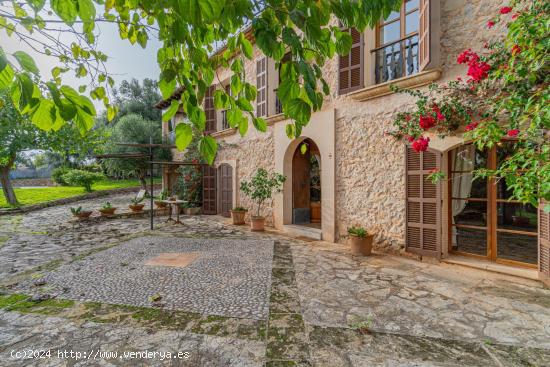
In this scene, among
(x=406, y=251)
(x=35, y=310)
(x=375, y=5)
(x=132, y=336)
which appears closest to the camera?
(x=375, y=5)

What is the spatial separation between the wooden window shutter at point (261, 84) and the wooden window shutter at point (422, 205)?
485 centimetres

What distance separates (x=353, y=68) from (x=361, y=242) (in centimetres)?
371

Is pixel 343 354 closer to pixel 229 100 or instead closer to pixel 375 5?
pixel 229 100

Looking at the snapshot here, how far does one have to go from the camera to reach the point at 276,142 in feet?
26.2

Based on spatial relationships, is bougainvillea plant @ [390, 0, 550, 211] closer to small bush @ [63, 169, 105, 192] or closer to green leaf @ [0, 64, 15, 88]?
green leaf @ [0, 64, 15, 88]

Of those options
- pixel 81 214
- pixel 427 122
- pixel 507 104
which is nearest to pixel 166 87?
pixel 507 104

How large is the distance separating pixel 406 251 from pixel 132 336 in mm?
4667

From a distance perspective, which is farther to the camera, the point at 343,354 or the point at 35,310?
the point at 35,310

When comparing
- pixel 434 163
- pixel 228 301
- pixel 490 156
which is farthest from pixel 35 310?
pixel 490 156

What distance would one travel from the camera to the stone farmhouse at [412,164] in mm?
4516

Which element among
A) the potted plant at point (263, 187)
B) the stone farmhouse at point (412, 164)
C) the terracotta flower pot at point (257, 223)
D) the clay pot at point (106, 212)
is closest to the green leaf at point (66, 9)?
the stone farmhouse at point (412, 164)

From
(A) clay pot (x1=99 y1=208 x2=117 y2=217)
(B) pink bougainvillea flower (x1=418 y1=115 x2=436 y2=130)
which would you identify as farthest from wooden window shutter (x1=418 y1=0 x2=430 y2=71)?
(A) clay pot (x1=99 y1=208 x2=117 y2=217)

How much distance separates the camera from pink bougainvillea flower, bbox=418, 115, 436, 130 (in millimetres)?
4578

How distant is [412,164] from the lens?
5.09 m
